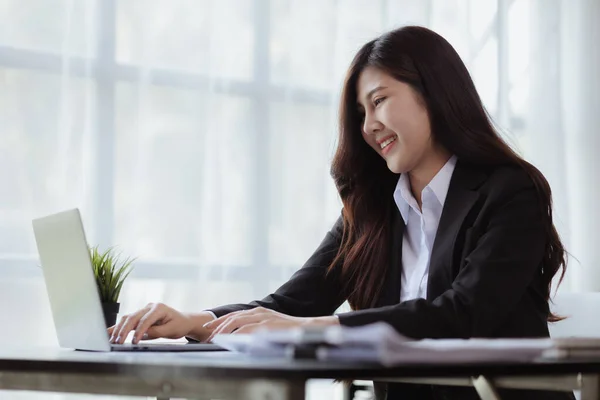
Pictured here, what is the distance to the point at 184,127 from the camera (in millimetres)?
2992

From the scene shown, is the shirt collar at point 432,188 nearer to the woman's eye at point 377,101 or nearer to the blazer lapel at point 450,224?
the blazer lapel at point 450,224

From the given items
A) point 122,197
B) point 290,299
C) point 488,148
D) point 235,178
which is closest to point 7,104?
point 122,197

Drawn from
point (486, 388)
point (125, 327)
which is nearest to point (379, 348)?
point (486, 388)

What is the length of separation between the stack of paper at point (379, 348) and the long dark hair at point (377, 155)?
0.81 meters

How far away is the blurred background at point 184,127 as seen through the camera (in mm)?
2756

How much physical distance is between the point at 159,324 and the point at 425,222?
61 centimetres

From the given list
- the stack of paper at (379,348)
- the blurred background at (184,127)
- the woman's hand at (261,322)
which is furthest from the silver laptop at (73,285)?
the blurred background at (184,127)

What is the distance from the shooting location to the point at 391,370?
719 mm

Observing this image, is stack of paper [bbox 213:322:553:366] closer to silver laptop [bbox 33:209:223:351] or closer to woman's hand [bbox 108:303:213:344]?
silver laptop [bbox 33:209:223:351]

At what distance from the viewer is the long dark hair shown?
66.6 inches

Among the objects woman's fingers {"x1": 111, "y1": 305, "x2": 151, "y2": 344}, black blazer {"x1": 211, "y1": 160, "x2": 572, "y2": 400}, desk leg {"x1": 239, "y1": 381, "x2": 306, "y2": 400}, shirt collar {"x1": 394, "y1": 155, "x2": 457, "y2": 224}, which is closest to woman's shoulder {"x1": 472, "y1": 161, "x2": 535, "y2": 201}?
black blazer {"x1": 211, "y1": 160, "x2": 572, "y2": 400}

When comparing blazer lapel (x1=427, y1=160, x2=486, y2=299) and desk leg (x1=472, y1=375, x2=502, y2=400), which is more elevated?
blazer lapel (x1=427, y1=160, x2=486, y2=299)

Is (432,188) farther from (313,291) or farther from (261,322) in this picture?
(261,322)

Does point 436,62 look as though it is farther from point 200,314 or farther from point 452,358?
point 452,358
